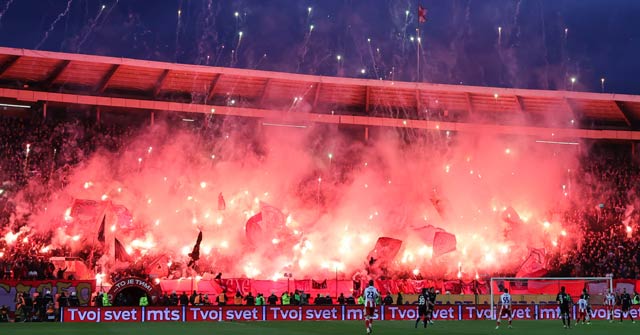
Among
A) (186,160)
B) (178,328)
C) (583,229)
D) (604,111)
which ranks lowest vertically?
(178,328)

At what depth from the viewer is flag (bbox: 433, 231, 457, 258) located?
44000 millimetres

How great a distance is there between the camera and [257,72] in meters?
45.9

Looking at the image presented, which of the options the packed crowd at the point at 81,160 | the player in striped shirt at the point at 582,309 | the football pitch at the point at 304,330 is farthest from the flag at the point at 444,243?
the football pitch at the point at 304,330

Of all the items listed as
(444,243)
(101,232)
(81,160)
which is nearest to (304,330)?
(101,232)

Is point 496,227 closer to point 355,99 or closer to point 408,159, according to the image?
point 408,159

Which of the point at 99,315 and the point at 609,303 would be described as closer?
the point at 99,315

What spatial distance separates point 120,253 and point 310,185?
43.9ft

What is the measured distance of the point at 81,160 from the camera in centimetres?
4469

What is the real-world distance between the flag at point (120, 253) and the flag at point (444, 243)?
58.0 feet

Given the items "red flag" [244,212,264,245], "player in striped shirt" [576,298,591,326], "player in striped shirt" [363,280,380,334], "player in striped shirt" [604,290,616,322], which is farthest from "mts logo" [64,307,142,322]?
"player in striped shirt" [604,290,616,322]

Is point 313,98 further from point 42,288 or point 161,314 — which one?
point 42,288

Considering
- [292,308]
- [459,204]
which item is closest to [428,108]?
[459,204]

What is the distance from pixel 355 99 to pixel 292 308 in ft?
76.5

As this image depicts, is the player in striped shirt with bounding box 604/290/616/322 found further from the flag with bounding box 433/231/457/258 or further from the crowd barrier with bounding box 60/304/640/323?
the flag with bounding box 433/231/457/258
